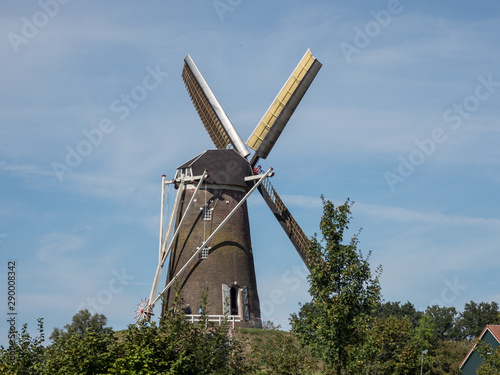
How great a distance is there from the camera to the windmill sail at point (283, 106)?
4784cm

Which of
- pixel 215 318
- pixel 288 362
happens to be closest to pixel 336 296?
pixel 288 362

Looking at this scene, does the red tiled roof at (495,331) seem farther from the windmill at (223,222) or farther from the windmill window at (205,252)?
the windmill window at (205,252)

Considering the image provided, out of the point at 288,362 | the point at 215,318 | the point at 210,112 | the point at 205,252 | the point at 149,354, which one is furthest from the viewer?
the point at 210,112

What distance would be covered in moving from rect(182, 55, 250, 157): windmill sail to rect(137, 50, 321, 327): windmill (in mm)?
1210

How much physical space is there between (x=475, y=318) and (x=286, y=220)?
189ft

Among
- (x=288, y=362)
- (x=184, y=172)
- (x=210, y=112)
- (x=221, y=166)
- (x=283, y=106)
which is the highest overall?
(x=210, y=112)

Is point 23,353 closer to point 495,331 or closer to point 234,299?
point 234,299

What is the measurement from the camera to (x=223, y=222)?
46.2 meters

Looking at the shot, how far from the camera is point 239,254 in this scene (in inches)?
1854

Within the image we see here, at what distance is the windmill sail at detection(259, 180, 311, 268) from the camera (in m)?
48.4

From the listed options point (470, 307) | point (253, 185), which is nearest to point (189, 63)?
point (253, 185)

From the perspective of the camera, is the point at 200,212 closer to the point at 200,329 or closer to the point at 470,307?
the point at 200,329

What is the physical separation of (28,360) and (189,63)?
108 feet

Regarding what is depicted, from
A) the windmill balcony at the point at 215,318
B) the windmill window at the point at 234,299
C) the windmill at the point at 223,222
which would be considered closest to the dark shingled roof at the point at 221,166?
the windmill at the point at 223,222
